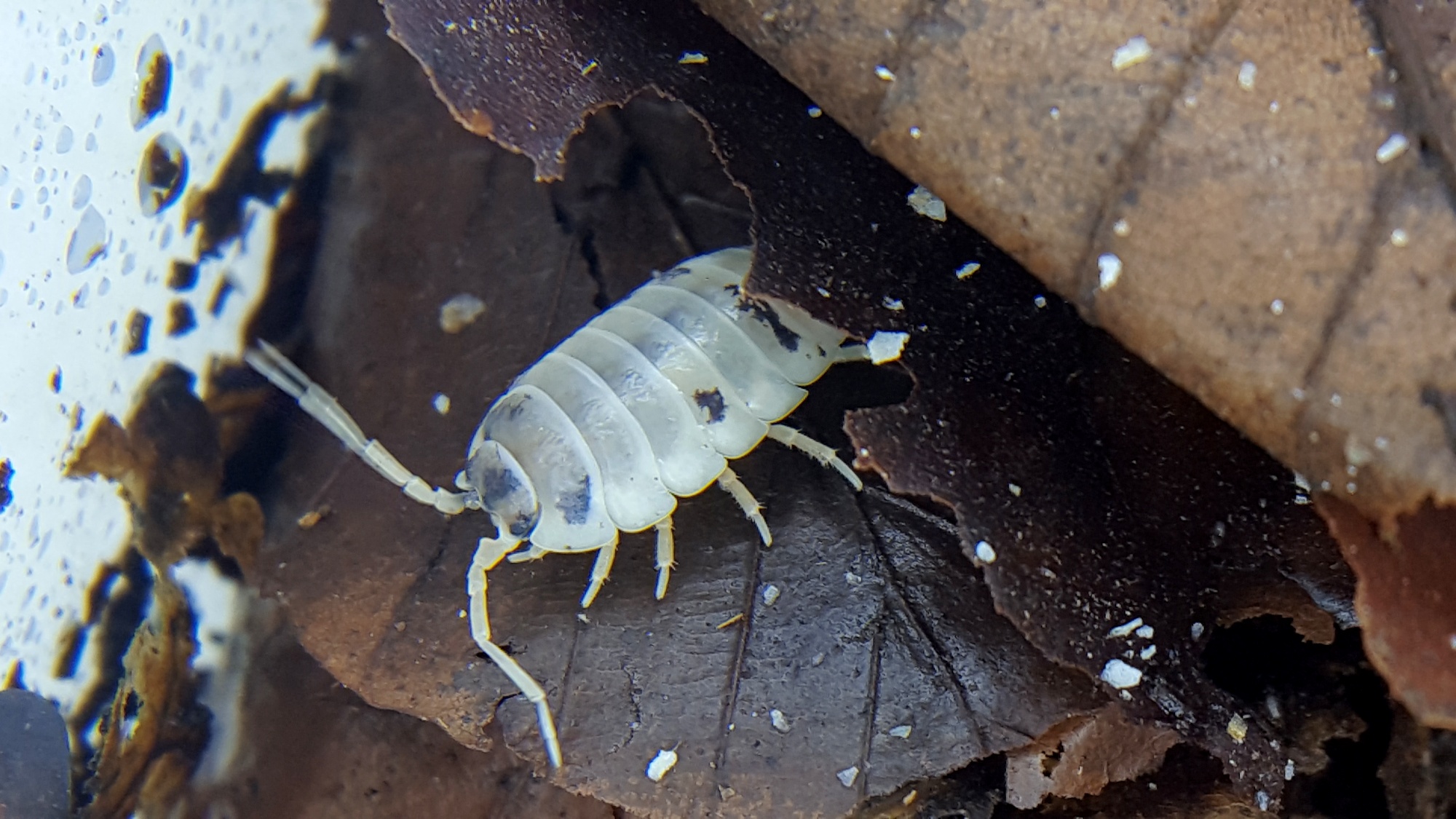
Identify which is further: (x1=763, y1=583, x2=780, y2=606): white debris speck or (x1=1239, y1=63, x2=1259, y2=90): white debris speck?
(x1=763, y1=583, x2=780, y2=606): white debris speck

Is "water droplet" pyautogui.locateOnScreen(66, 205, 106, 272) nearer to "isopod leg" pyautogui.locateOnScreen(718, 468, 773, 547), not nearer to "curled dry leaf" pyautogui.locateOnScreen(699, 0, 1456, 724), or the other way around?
"isopod leg" pyautogui.locateOnScreen(718, 468, 773, 547)

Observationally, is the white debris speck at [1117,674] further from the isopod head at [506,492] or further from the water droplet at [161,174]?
the water droplet at [161,174]

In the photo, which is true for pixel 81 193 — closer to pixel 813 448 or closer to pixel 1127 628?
pixel 813 448

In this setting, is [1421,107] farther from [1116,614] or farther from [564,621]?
[564,621]

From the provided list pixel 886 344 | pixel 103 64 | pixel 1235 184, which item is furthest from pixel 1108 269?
pixel 103 64

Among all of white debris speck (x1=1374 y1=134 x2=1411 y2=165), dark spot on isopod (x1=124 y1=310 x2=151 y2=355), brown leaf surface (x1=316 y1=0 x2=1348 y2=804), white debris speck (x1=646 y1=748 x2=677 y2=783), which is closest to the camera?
white debris speck (x1=1374 y1=134 x2=1411 y2=165)

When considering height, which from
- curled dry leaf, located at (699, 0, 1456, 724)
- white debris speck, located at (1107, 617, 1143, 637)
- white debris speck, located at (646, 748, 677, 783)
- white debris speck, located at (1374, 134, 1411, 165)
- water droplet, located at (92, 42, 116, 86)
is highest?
white debris speck, located at (1374, 134, 1411, 165)

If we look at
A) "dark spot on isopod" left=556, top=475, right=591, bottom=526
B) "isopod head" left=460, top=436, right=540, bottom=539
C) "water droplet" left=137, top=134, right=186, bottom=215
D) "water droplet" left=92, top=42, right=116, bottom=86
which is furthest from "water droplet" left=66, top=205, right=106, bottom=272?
"dark spot on isopod" left=556, top=475, right=591, bottom=526
